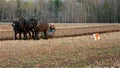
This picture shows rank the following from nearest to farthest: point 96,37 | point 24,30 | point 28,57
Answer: point 28,57
point 96,37
point 24,30

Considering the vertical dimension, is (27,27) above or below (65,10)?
above

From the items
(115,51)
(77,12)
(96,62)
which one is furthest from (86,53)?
(77,12)

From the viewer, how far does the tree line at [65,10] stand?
79812mm

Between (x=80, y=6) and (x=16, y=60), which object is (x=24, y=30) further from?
(x=80, y=6)

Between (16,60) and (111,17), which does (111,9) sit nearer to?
(111,17)

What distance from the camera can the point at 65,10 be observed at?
8706 centimetres

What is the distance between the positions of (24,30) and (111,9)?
56.8 metres

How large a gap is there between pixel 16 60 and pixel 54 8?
2882 inches

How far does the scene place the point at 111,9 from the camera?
8388cm

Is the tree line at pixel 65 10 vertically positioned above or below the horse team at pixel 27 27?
below

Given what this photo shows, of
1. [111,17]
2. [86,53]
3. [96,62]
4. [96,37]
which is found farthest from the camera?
[111,17]

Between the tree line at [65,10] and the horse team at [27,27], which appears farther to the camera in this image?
the tree line at [65,10]

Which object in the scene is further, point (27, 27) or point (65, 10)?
point (65, 10)

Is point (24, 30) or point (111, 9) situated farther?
point (111, 9)
